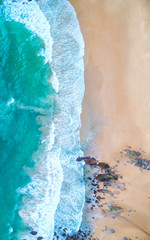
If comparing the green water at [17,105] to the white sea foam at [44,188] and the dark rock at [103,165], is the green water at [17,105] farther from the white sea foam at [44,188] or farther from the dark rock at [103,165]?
the dark rock at [103,165]

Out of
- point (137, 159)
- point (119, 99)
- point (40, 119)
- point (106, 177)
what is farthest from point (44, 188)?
point (119, 99)

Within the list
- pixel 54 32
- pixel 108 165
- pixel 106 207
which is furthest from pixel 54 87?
pixel 106 207

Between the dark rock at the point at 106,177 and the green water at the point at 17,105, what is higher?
the green water at the point at 17,105

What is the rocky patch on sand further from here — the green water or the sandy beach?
the green water

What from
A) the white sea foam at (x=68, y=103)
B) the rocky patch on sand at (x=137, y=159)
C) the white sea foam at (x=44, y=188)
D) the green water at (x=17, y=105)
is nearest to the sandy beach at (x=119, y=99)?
the rocky patch on sand at (x=137, y=159)

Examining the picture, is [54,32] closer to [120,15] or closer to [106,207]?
[120,15]

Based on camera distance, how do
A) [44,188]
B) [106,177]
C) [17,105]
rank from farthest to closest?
[17,105] → [106,177] → [44,188]

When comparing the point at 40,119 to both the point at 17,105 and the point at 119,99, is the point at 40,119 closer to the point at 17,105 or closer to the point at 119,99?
the point at 17,105
